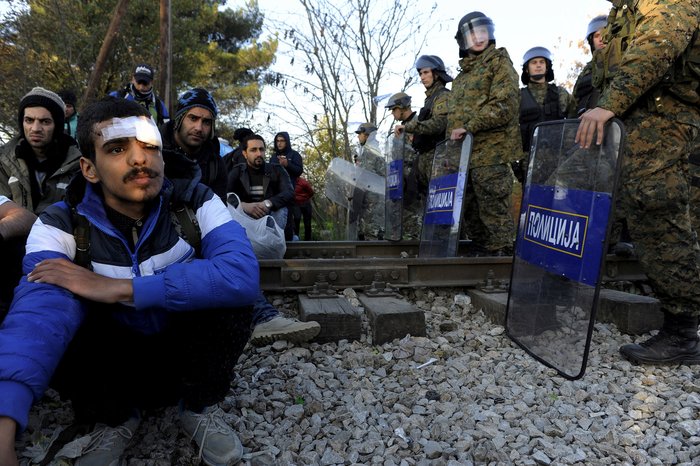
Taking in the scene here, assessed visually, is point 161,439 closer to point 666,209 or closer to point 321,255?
point 666,209

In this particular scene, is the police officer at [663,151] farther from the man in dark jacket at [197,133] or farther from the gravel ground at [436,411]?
the man in dark jacket at [197,133]

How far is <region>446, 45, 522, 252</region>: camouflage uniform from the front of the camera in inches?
186

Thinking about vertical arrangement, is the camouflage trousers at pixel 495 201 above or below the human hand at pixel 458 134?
below

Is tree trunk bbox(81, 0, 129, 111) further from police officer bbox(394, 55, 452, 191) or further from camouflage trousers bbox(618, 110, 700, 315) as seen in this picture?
camouflage trousers bbox(618, 110, 700, 315)

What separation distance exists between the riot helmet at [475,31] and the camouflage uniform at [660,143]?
86.1 inches

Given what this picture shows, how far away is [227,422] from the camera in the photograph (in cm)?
212

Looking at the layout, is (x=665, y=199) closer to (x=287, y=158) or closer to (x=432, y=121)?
(x=432, y=121)

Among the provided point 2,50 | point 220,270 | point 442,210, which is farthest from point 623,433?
point 2,50

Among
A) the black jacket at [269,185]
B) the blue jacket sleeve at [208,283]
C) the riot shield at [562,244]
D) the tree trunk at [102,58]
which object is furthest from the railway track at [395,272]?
the tree trunk at [102,58]

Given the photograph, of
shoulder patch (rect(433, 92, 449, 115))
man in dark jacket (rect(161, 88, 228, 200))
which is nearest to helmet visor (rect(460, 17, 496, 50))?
shoulder patch (rect(433, 92, 449, 115))

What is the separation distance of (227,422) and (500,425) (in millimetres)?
1145

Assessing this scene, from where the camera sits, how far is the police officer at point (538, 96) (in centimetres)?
A: 597

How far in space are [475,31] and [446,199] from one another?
1.66 m

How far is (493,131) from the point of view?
4.87 metres
